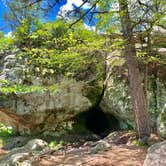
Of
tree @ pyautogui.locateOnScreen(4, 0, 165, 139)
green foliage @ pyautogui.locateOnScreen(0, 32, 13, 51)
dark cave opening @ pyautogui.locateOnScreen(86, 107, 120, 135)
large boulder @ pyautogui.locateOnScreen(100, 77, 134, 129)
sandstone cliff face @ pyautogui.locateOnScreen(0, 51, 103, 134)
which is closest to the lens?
tree @ pyautogui.locateOnScreen(4, 0, 165, 139)

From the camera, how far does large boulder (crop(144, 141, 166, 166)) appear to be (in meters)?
5.44

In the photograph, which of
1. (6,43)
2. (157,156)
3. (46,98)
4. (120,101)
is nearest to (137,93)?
(120,101)

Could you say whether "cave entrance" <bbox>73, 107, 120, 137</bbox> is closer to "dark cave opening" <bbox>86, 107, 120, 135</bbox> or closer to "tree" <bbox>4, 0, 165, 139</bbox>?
"dark cave opening" <bbox>86, 107, 120, 135</bbox>

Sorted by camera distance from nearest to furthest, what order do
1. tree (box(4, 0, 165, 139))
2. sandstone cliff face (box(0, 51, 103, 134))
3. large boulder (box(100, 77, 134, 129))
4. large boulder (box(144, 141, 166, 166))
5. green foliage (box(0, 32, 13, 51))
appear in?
1. large boulder (box(144, 141, 166, 166))
2. tree (box(4, 0, 165, 139))
3. large boulder (box(100, 77, 134, 129))
4. sandstone cliff face (box(0, 51, 103, 134))
5. green foliage (box(0, 32, 13, 51))

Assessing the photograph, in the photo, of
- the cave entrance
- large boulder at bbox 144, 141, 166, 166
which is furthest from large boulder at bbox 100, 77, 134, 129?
large boulder at bbox 144, 141, 166, 166

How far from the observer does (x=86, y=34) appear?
950 centimetres

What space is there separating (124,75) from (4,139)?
20.8ft

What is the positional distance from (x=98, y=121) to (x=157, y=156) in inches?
389

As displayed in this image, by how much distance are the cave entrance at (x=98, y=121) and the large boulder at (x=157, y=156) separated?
8.10 metres

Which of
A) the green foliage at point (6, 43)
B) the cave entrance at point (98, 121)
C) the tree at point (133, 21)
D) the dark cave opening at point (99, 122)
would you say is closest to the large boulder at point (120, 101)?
the cave entrance at point (98, 121)

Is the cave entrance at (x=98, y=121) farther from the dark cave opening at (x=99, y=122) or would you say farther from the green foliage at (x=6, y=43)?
the green foliage at (x=6, y=43)

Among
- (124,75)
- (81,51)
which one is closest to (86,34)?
(81,51)

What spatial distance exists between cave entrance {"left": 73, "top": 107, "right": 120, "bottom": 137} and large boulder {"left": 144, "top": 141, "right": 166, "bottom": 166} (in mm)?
8103

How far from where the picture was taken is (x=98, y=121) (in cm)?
1543
